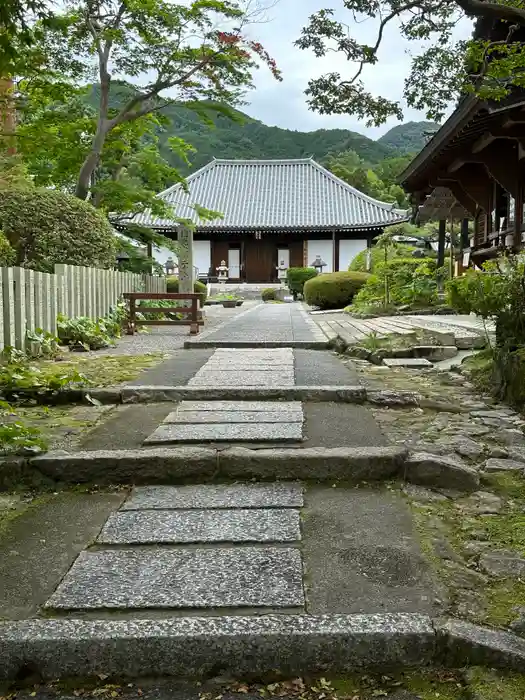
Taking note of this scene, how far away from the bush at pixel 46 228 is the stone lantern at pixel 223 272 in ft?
83.4

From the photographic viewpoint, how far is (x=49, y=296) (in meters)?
7.16

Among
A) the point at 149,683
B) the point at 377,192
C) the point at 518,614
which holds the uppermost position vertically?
the point at 377,192

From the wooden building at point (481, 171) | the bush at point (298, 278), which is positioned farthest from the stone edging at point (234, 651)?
the bush at point (298, 278)

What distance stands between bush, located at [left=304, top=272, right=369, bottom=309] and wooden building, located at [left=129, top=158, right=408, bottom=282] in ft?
49.3

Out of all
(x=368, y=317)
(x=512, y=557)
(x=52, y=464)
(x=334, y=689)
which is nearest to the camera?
(x=334, y=689)

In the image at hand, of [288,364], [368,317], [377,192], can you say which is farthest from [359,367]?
[377,192]

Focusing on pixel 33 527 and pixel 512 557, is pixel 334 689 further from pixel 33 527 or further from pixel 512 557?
pixel 33 527

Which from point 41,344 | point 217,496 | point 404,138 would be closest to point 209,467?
point 217,496

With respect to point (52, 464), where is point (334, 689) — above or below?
below

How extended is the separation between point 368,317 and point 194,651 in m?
11.6

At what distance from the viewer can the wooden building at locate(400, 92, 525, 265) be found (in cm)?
789

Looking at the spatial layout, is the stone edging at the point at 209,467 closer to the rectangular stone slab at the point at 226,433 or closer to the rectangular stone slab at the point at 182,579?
the rectangular stone slab at the point at 226,433

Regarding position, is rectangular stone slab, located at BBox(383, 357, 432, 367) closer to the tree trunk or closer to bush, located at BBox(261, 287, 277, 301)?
the tree trunk

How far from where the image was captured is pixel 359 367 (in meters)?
6.13
